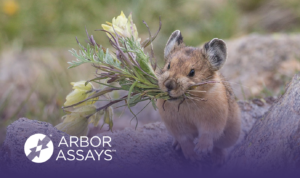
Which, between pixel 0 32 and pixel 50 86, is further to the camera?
pixel 0 32

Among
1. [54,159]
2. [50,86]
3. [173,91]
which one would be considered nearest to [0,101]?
[50,86]

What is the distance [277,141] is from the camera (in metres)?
3.47

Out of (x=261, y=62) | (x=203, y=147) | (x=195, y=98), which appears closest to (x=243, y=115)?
(x=203, y=147)

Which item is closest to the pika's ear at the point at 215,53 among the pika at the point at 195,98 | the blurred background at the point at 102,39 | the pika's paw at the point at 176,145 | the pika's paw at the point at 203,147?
the pika at the point at 195,98

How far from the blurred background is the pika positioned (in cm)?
290

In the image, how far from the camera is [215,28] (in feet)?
33.9

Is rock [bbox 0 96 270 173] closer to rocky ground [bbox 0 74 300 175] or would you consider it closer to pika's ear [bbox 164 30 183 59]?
rocky ground [bbox 0 74 300 175]

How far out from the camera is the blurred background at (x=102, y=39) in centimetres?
757

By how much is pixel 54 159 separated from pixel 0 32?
687cm

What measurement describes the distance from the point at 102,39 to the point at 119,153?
602cm

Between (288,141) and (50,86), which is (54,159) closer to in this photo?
(288,141)

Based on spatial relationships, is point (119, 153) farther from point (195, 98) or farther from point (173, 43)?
point (173, 43)

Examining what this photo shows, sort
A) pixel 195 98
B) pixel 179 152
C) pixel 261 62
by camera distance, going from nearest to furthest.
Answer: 1. pixel 195 98
2. pixel 179 152
3. pixel 261 62

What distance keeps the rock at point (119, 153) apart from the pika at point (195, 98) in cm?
32
